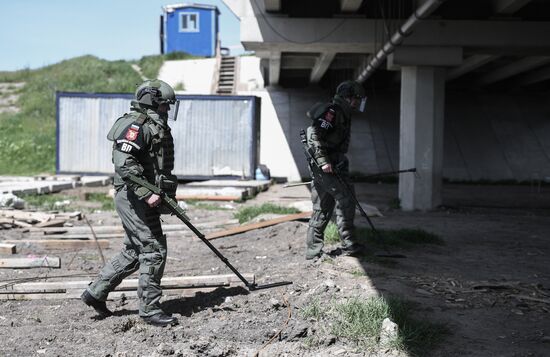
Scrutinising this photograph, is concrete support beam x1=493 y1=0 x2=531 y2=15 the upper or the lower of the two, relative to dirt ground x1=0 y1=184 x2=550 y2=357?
upper

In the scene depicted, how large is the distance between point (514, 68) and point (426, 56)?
8.22 meters

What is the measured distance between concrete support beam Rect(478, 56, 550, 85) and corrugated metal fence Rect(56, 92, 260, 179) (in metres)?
7.88

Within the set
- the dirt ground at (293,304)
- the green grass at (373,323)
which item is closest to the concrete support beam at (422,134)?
the dirt ground at (293,304)

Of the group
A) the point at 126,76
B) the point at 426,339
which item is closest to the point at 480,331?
the point at 426,339

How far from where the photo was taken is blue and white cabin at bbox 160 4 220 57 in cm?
3697

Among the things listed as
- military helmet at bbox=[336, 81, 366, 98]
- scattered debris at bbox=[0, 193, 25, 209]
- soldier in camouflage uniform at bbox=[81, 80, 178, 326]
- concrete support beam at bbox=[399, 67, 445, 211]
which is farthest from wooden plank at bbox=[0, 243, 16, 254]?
concrete support beam at bbox=[399, 67, 445, 211]

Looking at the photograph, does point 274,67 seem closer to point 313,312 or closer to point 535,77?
point 535,77

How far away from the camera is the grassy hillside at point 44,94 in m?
25.1

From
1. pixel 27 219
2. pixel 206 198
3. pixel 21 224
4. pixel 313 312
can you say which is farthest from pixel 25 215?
pixel 313 312

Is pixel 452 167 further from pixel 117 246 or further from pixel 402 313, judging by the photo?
pixel 402 313

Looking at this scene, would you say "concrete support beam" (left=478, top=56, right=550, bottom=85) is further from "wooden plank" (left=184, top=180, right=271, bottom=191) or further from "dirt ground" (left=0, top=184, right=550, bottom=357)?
"dirt ground" (left=0, top=184, right=550, bottom=357)

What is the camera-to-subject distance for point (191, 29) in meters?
37.3

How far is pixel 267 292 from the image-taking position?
6.16 metres

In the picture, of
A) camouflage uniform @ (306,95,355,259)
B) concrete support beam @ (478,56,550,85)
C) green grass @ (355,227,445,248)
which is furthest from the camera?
concrete support beam @ (478,56,550,85)
